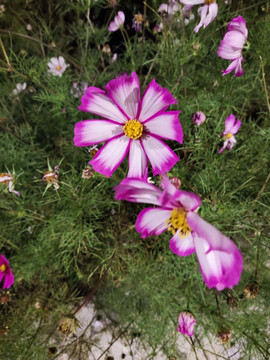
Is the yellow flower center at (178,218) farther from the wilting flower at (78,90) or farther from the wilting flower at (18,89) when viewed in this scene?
the wilting flower at (18,89)

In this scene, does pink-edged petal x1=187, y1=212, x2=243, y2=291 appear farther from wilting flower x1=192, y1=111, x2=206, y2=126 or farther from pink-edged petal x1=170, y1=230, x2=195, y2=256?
wilting flower x1=192, y1=111, x2=206, y2=126

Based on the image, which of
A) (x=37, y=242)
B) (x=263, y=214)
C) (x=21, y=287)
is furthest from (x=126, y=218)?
(x=21, y=287)

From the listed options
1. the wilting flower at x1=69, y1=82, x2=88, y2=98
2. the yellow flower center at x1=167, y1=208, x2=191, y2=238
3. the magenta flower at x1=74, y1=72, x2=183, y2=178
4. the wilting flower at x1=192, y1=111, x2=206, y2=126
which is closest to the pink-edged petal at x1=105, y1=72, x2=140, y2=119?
the magenta flower at x1=74, y1=72, x2=183, y2=178

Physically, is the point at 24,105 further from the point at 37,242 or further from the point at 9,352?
the point at 9,352

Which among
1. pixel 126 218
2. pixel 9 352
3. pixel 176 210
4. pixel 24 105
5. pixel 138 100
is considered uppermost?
pixel 138 100

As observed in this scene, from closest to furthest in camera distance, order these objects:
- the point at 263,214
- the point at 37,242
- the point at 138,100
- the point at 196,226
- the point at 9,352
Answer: the point at 196,226 → the point at 138,100 → the point at 263,214 → the point at 9,352 → the point at 37,242

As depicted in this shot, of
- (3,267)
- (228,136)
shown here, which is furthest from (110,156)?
(3,267)
